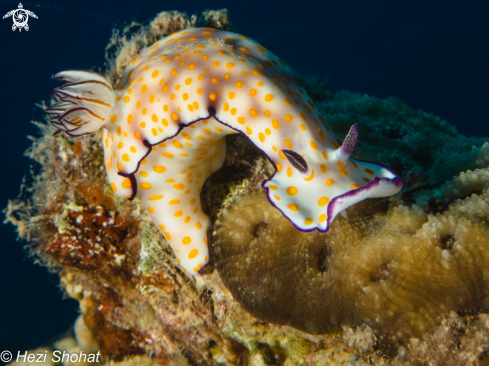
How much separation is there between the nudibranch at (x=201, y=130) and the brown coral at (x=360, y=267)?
0.44m

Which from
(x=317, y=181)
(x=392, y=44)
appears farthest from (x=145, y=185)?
(x=392, y=44)

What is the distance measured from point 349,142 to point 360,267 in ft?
2.98

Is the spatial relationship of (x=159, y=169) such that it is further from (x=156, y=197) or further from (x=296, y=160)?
(x=296, y=160)

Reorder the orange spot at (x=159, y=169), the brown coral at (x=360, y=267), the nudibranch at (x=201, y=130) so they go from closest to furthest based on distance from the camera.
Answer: the brown coral at (x=360, y=267) → the nudibranch at (x=201, y=130) → the orange spot at (x=159, y=169)

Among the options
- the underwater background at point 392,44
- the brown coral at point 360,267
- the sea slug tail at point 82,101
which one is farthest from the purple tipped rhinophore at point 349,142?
the underwater background at point 392,44

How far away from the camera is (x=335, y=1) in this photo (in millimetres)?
58500

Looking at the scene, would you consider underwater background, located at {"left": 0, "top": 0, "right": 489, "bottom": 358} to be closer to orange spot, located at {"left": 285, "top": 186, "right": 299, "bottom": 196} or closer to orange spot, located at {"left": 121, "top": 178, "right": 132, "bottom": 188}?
→ orange spot, located at {"left": 121, "top": 178, "right": 132, "bottom": 188}

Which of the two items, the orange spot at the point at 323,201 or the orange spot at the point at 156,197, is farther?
the orange spot at the point at 156,197

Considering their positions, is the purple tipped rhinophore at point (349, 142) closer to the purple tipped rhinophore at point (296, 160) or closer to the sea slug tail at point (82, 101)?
the purple tipped rhinophore at point (296, 160)

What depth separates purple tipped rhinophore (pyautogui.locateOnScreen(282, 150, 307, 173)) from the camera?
1868 millimetres

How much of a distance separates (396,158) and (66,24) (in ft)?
46.4

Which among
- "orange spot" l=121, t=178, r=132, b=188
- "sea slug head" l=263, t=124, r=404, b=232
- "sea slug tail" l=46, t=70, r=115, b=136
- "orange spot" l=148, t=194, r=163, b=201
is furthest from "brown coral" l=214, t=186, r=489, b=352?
"sea slug tail" l=46, t=70, r=115, b=136

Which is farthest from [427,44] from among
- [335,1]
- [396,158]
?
[396,158]

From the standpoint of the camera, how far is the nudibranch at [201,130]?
74.4 inches
